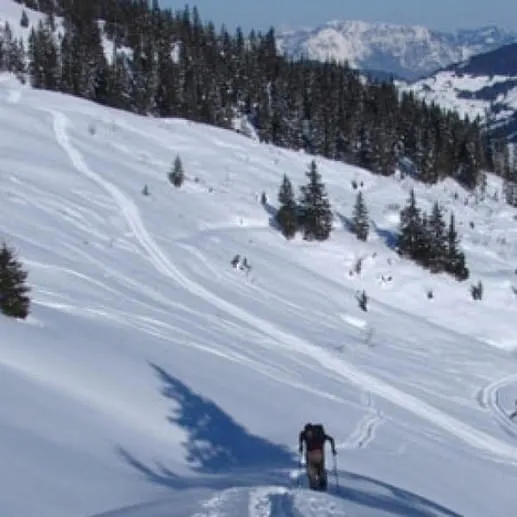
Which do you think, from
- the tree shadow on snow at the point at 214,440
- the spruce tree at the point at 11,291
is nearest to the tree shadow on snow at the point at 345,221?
the spruce tree at the point at 11,291

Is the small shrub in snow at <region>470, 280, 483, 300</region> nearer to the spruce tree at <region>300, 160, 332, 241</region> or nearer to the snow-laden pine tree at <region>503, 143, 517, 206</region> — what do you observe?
the spruce tree at <region>300, 160, 332, 241</region>

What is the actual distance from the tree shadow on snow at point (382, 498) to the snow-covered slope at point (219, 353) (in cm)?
6

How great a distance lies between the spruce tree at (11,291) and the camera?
18594mm

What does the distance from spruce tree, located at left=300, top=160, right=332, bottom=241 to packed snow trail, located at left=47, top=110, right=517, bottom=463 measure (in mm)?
7882

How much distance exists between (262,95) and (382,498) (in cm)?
6994

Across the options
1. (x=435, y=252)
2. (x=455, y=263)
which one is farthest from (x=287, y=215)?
(x=455, y=263)

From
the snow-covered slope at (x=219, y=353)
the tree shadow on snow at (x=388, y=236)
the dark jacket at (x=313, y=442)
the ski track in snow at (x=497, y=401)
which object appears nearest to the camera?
the snow-covered slope at (x=219, y=353)

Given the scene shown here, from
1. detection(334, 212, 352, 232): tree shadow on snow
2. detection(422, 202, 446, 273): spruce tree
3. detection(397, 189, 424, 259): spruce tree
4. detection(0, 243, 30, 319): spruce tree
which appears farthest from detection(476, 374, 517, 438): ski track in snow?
detection(334, 212, 352, 232): tree shadow on snow

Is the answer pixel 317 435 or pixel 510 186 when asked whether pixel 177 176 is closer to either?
pixel 317 435

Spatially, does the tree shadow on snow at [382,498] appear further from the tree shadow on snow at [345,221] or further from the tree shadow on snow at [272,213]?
the tree shadow on snow at [345,221]

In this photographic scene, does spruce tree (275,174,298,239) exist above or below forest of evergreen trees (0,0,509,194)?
below

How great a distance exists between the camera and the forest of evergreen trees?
245 ft

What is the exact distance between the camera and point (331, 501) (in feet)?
38.4

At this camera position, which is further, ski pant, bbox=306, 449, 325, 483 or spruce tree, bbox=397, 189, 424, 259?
spruce tree, bbox=397, 189, 424, 259
